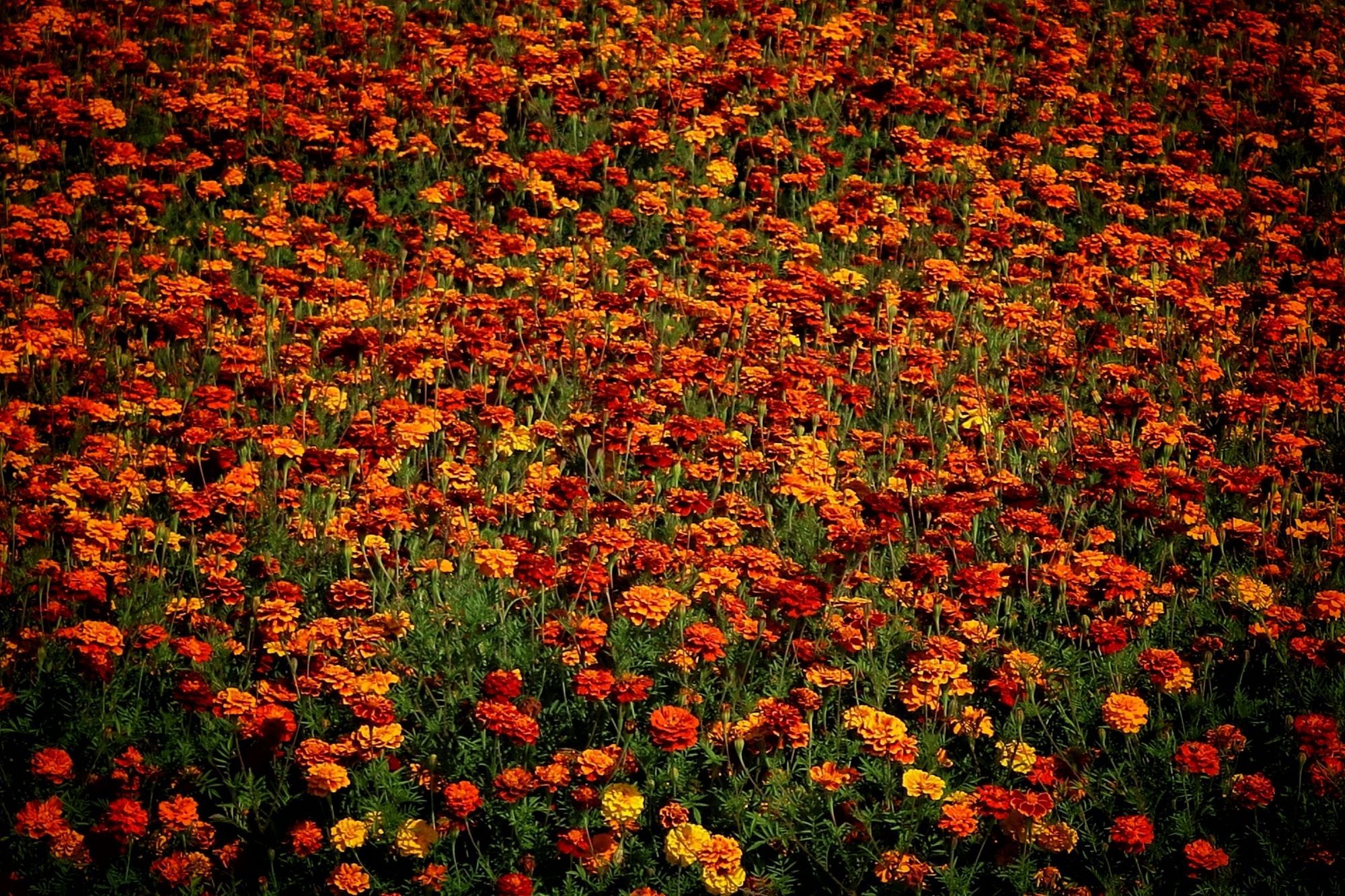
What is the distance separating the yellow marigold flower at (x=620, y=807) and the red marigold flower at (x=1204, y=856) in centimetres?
117

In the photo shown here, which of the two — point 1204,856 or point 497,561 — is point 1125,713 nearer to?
point 1204,856

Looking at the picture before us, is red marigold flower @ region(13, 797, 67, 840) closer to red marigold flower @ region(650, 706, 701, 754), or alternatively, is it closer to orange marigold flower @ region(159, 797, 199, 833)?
orange marigold flower @ region(159, 797, 199, 833)

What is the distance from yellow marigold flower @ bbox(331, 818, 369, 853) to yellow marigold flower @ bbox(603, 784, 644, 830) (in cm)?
53

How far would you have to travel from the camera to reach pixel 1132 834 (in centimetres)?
335

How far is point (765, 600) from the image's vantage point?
3.87 meters

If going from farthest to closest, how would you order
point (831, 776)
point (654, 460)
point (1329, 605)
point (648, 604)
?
point (654, 460) → point (1329, 605) → point (648, 604) → point (831, 776)

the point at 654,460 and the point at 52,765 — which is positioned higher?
the point at 654,460

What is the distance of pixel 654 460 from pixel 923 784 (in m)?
1.26

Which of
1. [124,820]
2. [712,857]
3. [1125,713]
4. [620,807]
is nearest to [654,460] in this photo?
[620,807]

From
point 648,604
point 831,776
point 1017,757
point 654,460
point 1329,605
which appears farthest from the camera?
point 654,460

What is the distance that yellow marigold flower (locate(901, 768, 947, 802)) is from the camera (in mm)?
3508

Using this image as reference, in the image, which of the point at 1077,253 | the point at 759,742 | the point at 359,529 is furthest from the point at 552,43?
the point at 759,742

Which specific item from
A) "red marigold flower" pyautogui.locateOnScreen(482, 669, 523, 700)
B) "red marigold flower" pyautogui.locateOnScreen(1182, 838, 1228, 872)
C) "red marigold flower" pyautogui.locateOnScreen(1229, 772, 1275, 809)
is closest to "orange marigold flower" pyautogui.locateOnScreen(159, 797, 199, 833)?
"red marigold flower" pyautogui.locateOnScreen(482, 669, 523, 700)

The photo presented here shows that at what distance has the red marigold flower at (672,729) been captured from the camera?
3377 mm
